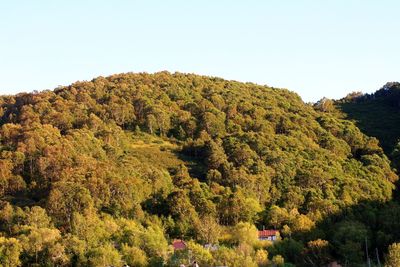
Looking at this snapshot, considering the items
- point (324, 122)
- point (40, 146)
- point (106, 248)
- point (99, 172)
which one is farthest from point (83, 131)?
point (324, 122)

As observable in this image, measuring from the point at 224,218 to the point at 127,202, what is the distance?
1386cm

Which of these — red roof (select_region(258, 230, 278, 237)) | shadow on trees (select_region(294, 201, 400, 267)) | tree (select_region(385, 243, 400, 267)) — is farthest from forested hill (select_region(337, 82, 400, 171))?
tree (select_region(385, 243, 400, 267))

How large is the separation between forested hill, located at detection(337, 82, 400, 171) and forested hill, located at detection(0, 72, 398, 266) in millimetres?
5332

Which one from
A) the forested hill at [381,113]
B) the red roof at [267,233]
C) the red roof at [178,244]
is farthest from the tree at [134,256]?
the forested hill at [381,113]

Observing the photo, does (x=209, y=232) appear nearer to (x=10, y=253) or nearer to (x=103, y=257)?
(x=103, y=257)

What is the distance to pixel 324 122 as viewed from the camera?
444 ft

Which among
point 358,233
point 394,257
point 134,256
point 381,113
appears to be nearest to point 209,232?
point 134,256

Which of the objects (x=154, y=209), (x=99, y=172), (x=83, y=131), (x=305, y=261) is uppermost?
(x=83, y=131)

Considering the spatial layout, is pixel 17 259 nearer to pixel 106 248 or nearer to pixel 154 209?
pixel 106 248

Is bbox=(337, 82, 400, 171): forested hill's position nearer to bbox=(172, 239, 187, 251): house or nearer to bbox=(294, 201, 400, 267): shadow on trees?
bbox=(294, 201, 400, 267): shadow on trees

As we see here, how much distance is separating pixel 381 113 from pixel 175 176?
77196 mm

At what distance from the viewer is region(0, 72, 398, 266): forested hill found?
219 feet

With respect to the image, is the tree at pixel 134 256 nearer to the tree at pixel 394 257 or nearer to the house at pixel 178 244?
the house at pixel 178 244

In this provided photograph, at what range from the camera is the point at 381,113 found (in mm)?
153750
